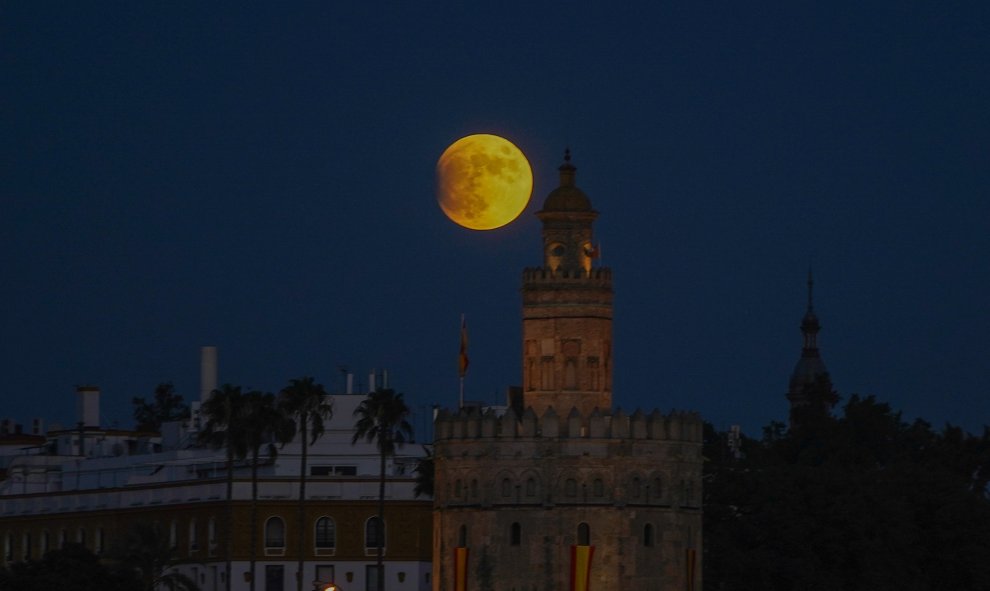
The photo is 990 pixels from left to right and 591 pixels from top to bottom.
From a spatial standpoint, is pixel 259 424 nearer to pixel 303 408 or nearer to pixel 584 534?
pixel 303 408

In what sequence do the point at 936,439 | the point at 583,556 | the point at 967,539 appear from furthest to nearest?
the point at 936,439, the point at 967,539, the point at 583,556

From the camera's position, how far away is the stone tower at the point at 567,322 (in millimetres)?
102188

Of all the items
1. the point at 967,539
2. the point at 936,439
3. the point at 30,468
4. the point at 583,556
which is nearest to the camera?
the point at 583,556

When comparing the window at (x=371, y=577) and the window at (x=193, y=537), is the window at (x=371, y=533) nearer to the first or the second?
the window at (x=371, y=577)

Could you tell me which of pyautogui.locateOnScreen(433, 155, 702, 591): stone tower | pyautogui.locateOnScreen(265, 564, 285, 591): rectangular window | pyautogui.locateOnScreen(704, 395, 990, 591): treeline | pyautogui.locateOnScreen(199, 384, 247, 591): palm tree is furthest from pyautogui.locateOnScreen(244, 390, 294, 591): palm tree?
pyautogui.locateOnScreen(433, 155, 702, 591): stone tower

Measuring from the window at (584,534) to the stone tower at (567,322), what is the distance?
392cm

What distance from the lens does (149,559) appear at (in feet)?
391

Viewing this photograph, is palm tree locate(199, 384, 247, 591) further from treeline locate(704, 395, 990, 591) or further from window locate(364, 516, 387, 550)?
treeline locate(704, 395, 990, 591)

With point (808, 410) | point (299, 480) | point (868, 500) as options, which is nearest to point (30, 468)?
point (299, 480)

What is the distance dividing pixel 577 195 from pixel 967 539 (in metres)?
25.6

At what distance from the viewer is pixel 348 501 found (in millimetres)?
138000

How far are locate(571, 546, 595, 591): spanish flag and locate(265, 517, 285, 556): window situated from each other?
128 feet

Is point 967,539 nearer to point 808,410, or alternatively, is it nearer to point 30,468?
point 808,410

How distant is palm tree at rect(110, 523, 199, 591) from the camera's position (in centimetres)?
11919
